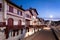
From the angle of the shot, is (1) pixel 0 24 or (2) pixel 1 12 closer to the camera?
(1) pixel 0 24

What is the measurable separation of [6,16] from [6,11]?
892 mm

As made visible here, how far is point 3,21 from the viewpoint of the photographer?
725 inches

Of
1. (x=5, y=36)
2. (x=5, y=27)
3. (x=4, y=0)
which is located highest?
(x=4, y=0)

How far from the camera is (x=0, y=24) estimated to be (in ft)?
56.9

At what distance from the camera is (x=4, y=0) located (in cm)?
1833

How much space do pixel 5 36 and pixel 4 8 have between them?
188 inches

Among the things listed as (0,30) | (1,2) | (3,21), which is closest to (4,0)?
(1,2)

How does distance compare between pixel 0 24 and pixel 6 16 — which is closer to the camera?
pixel 0 24

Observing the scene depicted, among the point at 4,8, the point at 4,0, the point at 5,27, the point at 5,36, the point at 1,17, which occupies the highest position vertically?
the point at 4,0

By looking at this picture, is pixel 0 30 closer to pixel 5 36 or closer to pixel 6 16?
pixel 5 36

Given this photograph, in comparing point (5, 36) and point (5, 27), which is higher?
point (5, 27)

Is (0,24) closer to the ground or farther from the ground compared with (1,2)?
closer to the ground

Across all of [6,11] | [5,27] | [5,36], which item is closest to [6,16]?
[6,11]

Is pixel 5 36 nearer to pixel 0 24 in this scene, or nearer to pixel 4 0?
pixel 0 24
